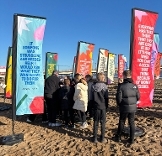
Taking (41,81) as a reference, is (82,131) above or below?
below

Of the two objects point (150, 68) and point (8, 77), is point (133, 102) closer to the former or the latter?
point (150, 68)

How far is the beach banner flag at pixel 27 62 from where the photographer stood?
7297 mm

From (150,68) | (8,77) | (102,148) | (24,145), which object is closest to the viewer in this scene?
(102,148)

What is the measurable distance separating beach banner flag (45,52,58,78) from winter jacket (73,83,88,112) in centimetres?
1030

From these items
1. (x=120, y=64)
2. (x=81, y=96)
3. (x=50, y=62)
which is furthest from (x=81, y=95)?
(x=120, y=64)

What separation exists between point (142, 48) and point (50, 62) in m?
10.3

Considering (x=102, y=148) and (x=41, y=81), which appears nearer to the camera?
(x=102, y=148)

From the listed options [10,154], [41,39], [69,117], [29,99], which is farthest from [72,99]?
[10,154]

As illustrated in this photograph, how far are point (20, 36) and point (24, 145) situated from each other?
2.76 m

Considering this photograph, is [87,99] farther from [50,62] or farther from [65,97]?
[50,62]

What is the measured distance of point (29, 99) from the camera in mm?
7867

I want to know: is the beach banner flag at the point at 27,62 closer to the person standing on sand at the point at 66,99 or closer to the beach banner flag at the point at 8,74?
the person standing on sand at the point at 66,99

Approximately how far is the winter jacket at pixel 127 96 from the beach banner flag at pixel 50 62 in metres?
12.1

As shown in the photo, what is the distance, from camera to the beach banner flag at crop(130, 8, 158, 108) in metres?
9.03
